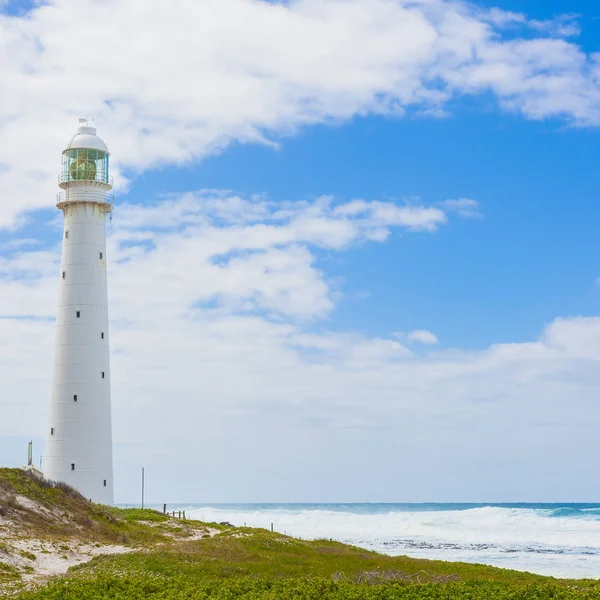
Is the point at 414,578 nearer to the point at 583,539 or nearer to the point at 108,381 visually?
the point at 108,381

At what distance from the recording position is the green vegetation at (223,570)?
1648cm

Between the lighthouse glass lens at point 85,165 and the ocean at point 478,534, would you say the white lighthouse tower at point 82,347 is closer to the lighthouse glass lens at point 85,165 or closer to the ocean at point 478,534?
the lighthouse glass lens at point 85,165

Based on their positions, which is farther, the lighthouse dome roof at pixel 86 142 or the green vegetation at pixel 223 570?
the lighthouse dome roof at pixel 86 142

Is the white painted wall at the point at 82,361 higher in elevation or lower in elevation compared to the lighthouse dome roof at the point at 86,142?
lower

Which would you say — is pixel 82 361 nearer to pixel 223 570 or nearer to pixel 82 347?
pixel 82 347

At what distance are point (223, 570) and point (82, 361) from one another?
51.5 ft

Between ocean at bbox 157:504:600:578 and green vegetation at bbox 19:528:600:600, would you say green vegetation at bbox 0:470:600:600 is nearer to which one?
green vegetation at bbox 19:528:600:600

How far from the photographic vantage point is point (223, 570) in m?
20.8

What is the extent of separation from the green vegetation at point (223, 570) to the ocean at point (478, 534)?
12500 millimetres

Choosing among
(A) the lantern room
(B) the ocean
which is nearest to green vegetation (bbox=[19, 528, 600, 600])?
(B) the ocean

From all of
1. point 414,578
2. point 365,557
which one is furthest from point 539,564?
point 414,578

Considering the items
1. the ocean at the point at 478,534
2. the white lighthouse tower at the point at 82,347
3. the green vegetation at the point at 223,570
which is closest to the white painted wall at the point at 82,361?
the white lighthouse tower at the point at 82,347

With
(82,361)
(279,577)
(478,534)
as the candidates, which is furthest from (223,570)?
(478,534)

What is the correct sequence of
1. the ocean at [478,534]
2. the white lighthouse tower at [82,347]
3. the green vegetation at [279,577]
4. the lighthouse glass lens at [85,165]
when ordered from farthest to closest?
the ocean at [478,534] → the lighthouse glass lens at [85,165] → the white lighthouse tower at [82,347] → the green vegetation at [279,577]
